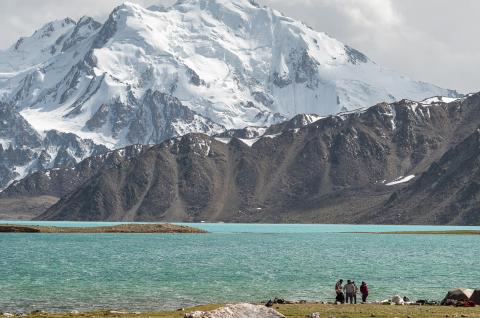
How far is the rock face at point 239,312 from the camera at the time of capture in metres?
48.9

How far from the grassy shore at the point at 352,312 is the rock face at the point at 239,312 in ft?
25.5

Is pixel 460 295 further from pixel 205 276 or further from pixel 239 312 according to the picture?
pixel 205 276

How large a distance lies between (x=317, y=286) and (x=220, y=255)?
201 ft

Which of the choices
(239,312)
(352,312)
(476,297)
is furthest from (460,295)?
(239,312)

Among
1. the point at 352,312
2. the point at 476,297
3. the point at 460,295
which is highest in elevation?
the point at 460,295

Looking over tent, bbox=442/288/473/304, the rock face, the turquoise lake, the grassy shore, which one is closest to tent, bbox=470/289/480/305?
tent, bbox=442/288/473/304

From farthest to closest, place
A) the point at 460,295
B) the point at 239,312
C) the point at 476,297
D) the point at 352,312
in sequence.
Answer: the point at 460,295
the point at 476,297
the point at 352,312
the point at 239,312

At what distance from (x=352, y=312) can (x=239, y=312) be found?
15.5 meters

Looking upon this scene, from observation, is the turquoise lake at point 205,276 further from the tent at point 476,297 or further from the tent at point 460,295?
the tent at point 476,297

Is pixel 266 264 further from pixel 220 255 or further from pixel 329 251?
pixel 329 251

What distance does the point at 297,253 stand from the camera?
522 feet

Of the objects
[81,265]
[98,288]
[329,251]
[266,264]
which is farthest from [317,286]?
[329,251]

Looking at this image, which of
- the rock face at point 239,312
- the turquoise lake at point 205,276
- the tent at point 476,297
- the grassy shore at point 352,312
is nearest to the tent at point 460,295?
the tent at point 476,297

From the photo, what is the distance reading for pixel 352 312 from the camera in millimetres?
62469
